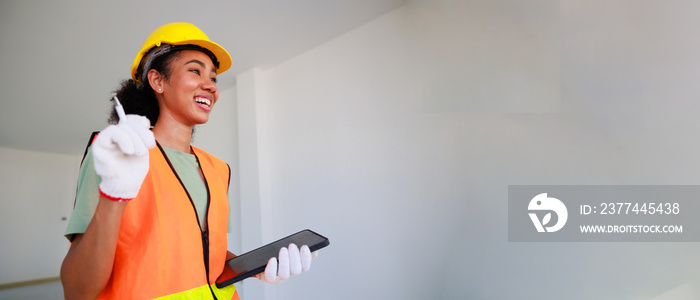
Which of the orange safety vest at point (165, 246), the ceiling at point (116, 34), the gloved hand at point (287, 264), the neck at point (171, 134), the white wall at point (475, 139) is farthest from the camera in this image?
the ceiling at point (116, 34)

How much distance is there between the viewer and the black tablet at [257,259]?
106cm

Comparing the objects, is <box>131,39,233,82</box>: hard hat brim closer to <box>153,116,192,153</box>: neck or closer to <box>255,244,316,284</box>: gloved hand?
<box>153,116,192,153</box>: neck

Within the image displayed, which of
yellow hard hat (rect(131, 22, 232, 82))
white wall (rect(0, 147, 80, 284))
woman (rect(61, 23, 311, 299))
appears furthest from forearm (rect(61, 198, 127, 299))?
white wall (rect(0, 147, 80, 284))

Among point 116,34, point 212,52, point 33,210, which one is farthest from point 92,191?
point 33,210

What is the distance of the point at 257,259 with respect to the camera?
113cm


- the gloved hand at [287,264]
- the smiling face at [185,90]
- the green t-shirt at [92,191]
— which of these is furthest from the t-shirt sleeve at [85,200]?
the gloved hand at [287,264]

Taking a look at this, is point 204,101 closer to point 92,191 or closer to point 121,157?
point 92,191

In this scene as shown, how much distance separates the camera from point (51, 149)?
23.4 ft

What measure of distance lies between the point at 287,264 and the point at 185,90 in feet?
1.75

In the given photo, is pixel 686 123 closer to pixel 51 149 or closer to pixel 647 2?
pixel 647 2

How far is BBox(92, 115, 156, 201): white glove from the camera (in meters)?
0.65

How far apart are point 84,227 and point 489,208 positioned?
85.2 inches

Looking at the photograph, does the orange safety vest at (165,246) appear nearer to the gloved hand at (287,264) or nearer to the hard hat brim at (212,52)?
the gloved hand at (287,264)

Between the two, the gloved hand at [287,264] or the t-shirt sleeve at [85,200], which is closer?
the t-shirt sleeve at [85,200]
